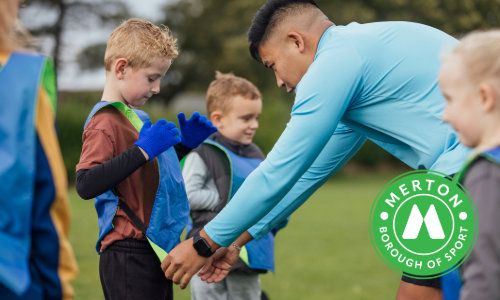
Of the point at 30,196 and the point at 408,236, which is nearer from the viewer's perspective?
the point at 30,196

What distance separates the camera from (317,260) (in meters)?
6.71

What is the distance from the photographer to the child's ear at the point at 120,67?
7.95 feet

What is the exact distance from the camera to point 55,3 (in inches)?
1054

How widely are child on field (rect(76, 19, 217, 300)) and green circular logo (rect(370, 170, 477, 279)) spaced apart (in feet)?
3.37

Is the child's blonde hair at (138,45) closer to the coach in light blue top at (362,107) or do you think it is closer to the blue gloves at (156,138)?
the blue gloves at (156,138)

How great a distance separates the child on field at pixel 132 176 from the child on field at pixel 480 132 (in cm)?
130

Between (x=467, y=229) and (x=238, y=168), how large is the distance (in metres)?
1.83

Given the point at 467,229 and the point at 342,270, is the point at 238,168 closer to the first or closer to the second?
the point at 467,229

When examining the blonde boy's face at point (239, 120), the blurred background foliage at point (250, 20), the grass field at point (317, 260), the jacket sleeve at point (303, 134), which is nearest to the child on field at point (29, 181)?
the jacket sleeve at point (303, 134)

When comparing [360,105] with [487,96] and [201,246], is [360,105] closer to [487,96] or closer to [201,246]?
[487,96]

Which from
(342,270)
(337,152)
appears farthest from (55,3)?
(337,152)

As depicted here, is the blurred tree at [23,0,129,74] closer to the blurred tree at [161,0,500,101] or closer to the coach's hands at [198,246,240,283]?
the blurred tree at [161,0,500,101]

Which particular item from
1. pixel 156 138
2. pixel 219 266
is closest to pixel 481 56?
pixel 156 138

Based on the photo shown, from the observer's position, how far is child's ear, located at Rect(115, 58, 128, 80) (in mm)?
2424
